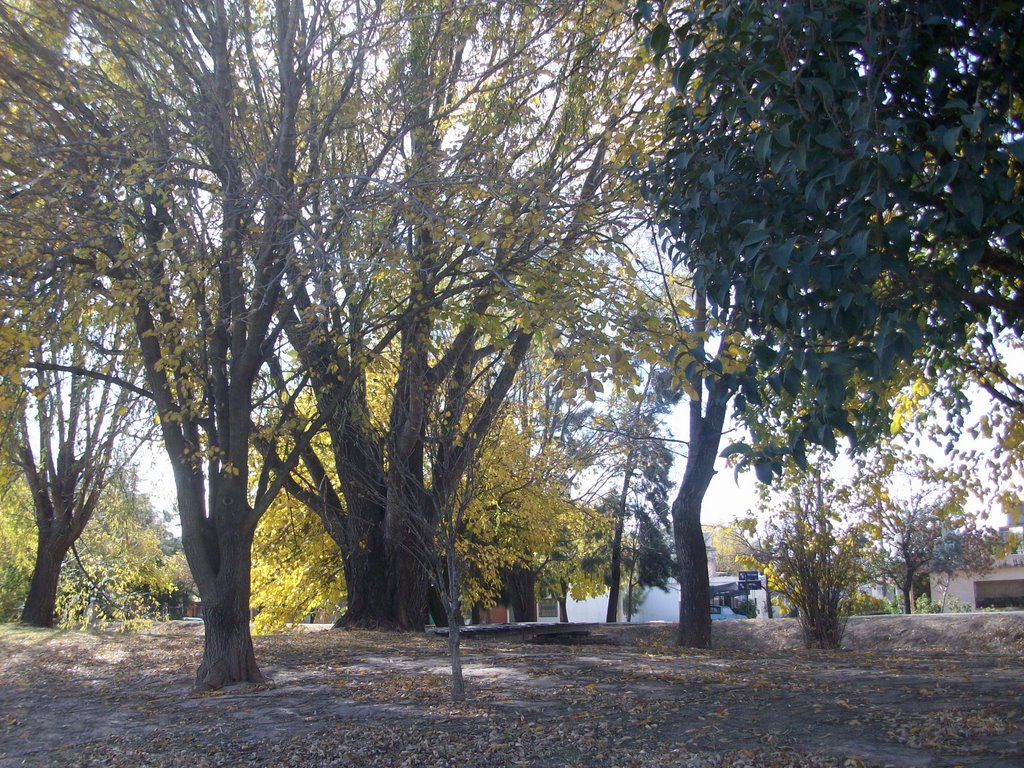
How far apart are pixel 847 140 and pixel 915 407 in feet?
17.7

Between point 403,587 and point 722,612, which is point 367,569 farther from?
point 722,612

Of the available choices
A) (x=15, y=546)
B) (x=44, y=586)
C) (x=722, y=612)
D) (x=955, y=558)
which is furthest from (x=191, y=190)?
(x=722, y=612)

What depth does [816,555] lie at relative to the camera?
12414 millimetres

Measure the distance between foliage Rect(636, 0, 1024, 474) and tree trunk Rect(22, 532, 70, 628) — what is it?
54.4 ft

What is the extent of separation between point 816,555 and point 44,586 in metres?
15.0

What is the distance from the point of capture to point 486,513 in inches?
690

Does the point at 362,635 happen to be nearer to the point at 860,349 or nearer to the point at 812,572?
the point at 812,572

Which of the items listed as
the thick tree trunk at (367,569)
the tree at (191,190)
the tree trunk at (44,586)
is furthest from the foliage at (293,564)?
the tree at (191,190)

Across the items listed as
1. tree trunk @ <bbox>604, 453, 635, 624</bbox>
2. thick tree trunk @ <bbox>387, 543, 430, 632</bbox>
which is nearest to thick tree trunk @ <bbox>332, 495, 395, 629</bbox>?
thick tree trunk @ <bbox>387, 543, 430, 632</bbox>

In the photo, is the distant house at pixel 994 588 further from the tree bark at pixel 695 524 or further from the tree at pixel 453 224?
the tree at pixel 453 224

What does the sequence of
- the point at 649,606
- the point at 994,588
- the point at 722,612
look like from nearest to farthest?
the point at 994,588 → the point at 722,612 → the point at 649,606

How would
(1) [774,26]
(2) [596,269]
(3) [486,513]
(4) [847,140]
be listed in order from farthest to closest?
1. (3) [486,513]
2. (2) [596,269]
3. (1) [774,26]
4. (4) [847,140]

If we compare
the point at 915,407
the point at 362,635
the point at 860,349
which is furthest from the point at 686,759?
the point at 362,635

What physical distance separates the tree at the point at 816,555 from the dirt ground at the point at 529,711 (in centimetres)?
Answer: 174
